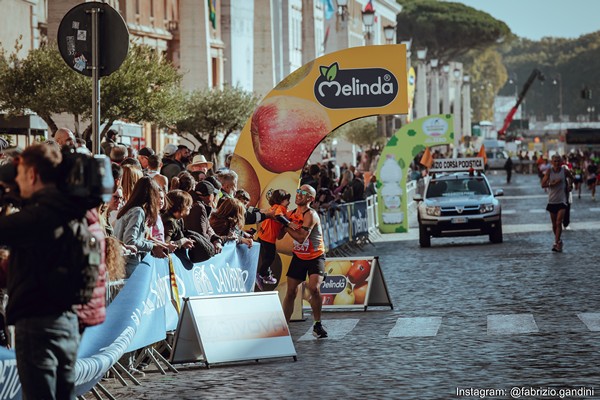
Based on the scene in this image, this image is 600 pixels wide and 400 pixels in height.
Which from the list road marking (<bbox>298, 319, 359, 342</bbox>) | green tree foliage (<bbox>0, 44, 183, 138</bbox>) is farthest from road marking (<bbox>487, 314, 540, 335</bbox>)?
green tree foliage (<bbox>0, 44, 183, 138</bbox>)

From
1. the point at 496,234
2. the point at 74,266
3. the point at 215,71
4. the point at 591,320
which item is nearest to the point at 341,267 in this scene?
the point at 591,320

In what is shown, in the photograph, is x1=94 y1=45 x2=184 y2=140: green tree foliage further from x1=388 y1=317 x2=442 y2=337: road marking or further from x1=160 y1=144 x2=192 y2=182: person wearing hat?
x1=388 y1=317 x2=442 y2=337: road marking

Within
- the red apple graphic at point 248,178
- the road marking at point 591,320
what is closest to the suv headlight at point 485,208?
the red apple graphic at point 248,178

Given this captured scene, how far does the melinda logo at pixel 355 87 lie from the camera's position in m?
19.4

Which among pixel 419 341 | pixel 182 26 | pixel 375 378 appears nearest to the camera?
pixel 375 378

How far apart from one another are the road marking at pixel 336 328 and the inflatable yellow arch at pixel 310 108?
7.19ft

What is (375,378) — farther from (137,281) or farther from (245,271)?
(245,271)

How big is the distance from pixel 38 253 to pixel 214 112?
35005 mm

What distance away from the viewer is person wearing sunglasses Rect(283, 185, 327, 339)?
15.3 metres

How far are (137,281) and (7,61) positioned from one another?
68.7 ft

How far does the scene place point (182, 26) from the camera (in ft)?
149

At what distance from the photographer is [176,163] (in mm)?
20141

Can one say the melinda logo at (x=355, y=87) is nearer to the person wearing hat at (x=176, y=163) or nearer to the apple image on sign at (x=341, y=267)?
the person wearing hat at (x=176, y=163)

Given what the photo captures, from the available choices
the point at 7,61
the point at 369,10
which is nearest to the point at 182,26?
the point at 369,10
